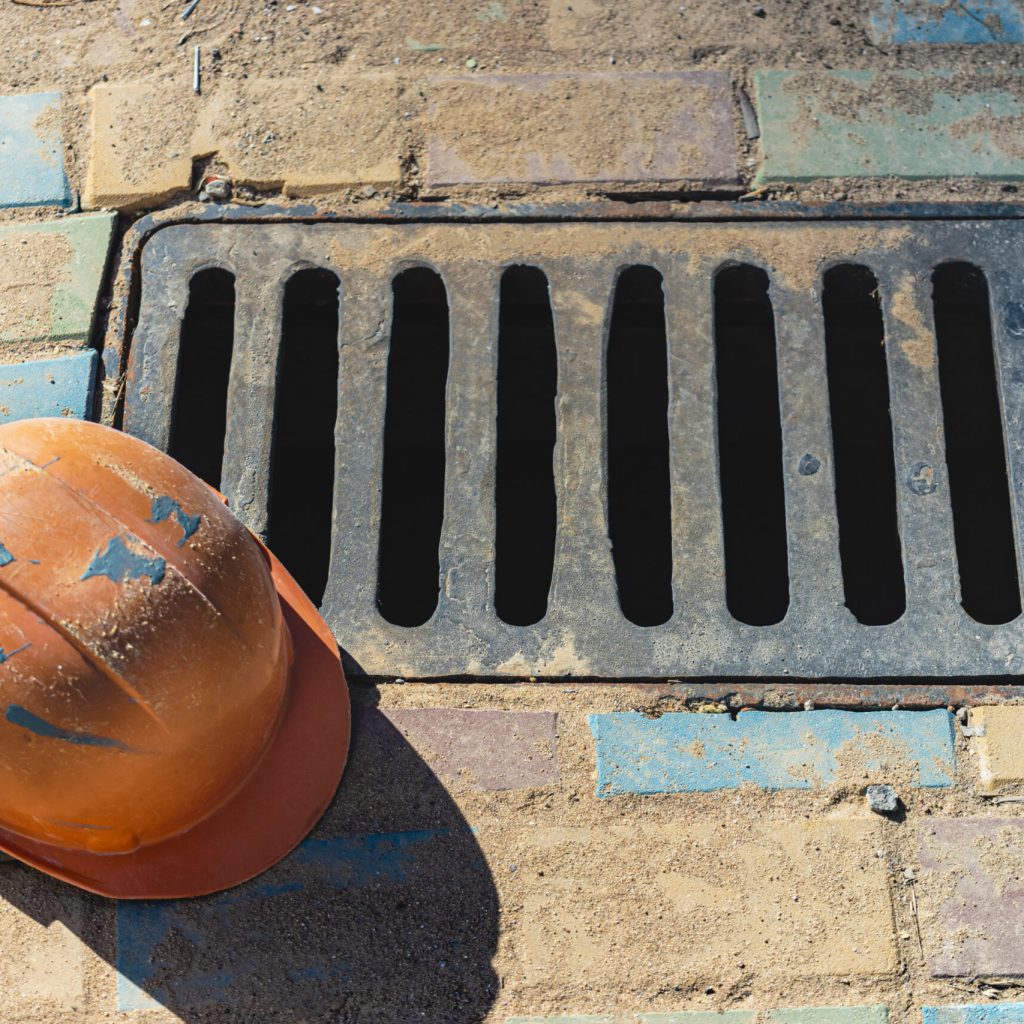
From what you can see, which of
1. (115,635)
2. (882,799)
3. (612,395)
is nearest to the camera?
(115,635)

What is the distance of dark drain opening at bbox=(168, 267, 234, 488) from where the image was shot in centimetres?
201

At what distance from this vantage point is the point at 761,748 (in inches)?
60.4

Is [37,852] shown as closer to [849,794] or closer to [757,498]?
[849,794]

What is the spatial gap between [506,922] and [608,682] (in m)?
0.34

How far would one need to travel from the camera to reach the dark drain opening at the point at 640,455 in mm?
2146

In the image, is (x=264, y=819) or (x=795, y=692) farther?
(x=795, y=692)

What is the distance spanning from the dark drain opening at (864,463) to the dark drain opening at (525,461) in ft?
1.77

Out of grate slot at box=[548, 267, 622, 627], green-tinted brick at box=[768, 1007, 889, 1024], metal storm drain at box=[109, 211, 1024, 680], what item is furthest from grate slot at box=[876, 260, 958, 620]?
green-tinted brick at box=[768, 1007, 889, 1024]

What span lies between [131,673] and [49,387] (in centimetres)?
76

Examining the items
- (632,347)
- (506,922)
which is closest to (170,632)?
(506,922)

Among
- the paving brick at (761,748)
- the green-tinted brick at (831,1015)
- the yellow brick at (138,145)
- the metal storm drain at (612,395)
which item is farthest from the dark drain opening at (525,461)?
the green-tinted brick at (831,1015)

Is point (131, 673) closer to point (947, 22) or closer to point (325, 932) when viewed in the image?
point (325, 932)

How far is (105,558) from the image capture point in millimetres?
1162

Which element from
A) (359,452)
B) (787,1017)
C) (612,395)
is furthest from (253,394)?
(787,1017)
